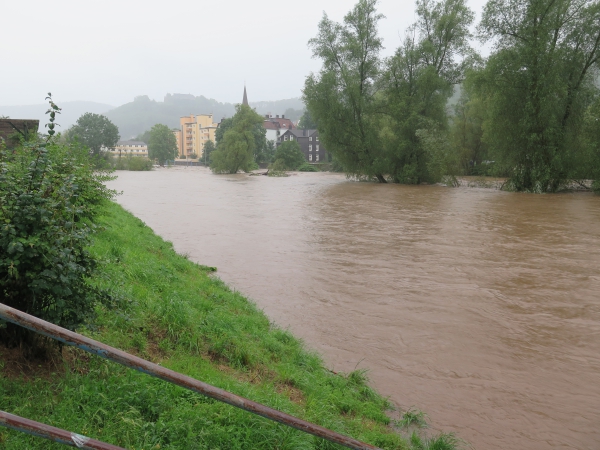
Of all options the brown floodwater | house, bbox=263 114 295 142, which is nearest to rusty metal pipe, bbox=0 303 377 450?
the brown floodwater

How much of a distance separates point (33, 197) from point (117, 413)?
168 cm

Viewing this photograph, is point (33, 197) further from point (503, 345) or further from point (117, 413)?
point (503, 345)

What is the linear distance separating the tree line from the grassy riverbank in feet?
97.7

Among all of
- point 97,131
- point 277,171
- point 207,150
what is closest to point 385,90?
point 277,171

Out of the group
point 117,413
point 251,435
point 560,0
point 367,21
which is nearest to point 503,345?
point 251,435

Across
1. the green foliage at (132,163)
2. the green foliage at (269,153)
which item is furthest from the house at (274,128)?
the green foliage at (132,163)

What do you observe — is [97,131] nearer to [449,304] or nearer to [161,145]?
[161,145]

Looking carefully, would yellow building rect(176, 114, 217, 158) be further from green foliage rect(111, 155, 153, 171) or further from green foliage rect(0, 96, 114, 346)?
green foliage rect(0, 96, 114, 346)

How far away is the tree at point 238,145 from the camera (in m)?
65.2

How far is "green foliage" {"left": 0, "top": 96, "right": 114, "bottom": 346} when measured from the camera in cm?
328

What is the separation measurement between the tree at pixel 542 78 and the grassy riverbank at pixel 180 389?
29468 millimetres

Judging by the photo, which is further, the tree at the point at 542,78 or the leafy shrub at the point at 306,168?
the leafy shrub at the point at 306,168

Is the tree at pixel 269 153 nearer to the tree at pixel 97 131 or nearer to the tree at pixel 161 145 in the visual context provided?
the tree at pixel 161 145

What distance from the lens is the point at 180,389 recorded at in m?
3.84
